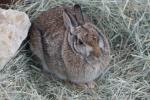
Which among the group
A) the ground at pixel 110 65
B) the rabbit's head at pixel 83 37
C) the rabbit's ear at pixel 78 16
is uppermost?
the rabbit's ear at pixel 78 16

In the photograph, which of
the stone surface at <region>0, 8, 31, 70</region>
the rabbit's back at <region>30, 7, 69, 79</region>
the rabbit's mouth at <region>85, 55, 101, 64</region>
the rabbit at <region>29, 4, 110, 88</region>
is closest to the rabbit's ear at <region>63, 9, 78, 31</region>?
the rabbit at <region>29, 4, 110, 88</region>

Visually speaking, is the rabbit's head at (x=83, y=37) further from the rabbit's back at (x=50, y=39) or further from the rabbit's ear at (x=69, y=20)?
the rabbit's back at (x=50, y=39)

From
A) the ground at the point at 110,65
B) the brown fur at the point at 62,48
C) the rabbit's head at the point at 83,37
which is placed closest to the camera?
the rabbit's head at the point at 83,37

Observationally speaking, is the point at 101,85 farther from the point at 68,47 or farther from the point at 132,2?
the point at 132,2

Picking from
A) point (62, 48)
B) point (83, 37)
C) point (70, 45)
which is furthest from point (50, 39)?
point (83, 37)

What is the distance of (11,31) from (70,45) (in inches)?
23.6

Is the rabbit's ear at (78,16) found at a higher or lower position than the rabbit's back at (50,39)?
higher

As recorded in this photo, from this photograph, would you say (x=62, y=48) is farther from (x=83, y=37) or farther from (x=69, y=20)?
(x=83, y=37)

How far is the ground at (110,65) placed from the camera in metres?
4.25

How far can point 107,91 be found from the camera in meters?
4.32

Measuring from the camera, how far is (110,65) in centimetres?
450

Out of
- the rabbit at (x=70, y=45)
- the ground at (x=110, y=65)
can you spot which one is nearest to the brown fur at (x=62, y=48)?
the rabbit at (x=70, y=45)

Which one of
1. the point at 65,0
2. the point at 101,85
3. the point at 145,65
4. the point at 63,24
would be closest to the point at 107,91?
the point at 101,85

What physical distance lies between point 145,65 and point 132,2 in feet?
2.37
